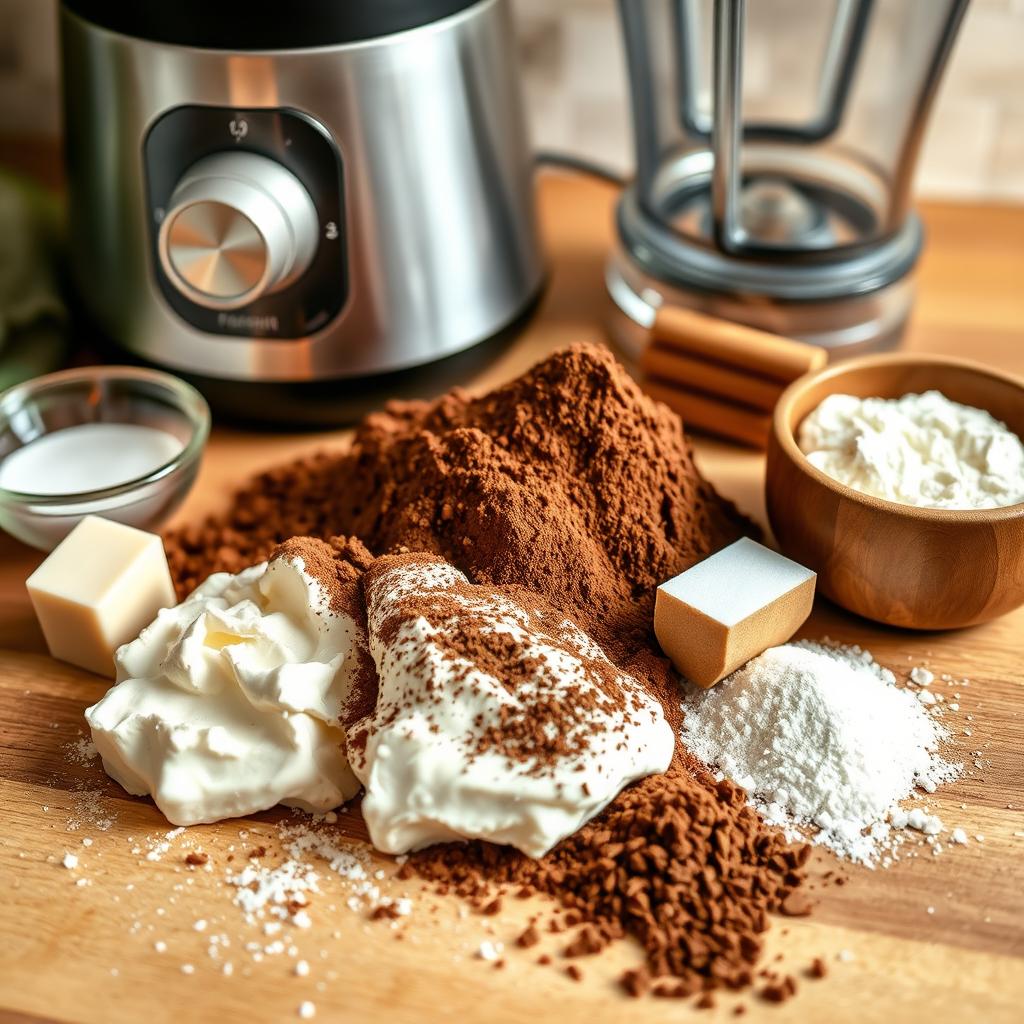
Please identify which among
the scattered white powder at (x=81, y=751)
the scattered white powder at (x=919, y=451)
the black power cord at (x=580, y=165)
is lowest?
the scattered white powder at (x=81, y=751)

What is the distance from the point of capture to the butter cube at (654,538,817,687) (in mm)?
658

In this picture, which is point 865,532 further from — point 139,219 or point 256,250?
point 139,219

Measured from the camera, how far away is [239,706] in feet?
2.11

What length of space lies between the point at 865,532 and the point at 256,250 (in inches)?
16.0

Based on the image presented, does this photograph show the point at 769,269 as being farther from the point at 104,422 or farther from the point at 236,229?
the point at 104,422

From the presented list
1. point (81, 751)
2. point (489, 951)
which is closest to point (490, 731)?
point (489, 951)

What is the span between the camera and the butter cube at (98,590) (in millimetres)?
699

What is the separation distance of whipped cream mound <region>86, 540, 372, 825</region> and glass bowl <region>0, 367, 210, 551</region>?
0.12 meters

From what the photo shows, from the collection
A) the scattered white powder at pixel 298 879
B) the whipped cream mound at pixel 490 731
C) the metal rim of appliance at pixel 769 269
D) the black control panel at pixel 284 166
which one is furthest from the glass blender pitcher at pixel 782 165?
the scattered white powder at pixel 298 879

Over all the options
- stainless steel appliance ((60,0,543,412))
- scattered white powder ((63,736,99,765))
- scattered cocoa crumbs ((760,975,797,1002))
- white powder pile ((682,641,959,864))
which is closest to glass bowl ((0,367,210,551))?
stainless steel appliance ((60,0,543,412))

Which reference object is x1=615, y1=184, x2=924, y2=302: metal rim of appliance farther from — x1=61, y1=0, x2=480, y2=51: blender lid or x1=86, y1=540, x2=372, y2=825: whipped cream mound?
x1=86, y1=540, x2=372, y2=825: whipped cream mound

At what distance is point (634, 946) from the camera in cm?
57

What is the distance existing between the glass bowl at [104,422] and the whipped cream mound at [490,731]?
0.72 feet

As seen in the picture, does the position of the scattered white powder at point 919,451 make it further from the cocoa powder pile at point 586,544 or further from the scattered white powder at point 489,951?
the scattered white powder at point 489,951
